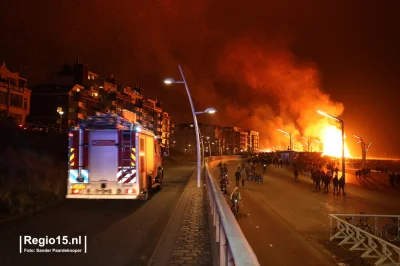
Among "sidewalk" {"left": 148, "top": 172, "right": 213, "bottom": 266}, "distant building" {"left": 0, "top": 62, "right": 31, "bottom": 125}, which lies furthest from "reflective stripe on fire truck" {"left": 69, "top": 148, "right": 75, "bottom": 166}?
"distant building" {"left": 0, "top": 62, "right": 31, "bottom": 125}

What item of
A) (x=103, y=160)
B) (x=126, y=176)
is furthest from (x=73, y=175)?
(x=126, y=176)

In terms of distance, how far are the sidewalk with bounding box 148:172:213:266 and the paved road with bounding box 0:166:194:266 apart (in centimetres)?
42

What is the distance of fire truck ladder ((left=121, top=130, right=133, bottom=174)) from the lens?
555 inches

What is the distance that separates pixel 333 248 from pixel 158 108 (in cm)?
10103

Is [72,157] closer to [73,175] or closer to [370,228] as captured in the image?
[73,175]

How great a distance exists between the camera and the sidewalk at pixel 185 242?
22.6 feet

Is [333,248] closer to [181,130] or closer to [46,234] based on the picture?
[46,234]

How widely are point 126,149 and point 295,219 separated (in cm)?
897

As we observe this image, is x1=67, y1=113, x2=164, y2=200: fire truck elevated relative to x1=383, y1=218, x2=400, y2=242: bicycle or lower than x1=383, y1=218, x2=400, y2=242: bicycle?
elevated

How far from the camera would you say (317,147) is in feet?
369

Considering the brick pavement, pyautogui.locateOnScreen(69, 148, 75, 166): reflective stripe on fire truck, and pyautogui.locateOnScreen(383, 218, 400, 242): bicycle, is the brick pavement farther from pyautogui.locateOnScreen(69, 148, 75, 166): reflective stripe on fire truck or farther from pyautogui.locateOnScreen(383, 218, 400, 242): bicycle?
pyautogui.locateOnScreen(383, 218, 400, 242): bicycle

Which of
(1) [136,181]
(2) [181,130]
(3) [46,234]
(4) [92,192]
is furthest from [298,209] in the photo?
(2) [181,130]

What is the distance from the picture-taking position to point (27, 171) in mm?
19562

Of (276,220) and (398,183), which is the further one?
(398,183)
